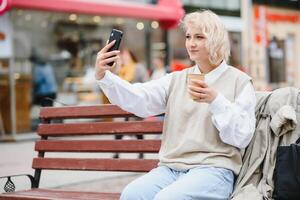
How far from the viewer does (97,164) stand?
15.2 feet

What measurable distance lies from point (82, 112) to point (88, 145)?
255 mm

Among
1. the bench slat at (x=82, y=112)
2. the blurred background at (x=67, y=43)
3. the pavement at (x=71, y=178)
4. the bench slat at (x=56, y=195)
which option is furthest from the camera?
the blurred background at (x=67, y=43)

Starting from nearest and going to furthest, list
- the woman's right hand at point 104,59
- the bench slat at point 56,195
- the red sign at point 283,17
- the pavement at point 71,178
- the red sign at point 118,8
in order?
the woman's right hand at point 104,59 < the bench slat at point 56,195 < the pavement at point 71,178 < the red sign at point 118,8 < the red sign at point 283,17

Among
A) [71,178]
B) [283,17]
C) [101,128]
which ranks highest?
[283,17]

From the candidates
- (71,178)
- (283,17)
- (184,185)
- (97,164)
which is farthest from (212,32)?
(283,17)

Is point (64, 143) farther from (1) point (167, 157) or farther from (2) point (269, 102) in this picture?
(2) point (269, 102)

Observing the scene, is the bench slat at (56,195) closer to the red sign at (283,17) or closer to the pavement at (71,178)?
the pavement at (71,178)

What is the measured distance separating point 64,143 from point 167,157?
1268 mm

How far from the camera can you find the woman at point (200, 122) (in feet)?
11.6

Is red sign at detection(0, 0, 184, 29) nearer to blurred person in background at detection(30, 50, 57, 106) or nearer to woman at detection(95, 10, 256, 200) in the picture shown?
blurred person in background at detection(30, 50, 57, 106)

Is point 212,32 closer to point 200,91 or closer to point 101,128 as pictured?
point 200,91

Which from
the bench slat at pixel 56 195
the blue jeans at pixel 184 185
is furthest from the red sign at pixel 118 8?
the blue jeans at pixel 184 185

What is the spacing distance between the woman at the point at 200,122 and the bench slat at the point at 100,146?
22.4 inches

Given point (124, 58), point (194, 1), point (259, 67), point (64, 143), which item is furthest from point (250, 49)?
point (64, 143)
